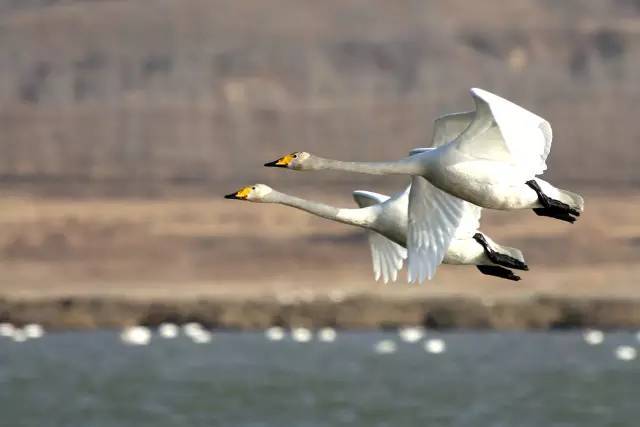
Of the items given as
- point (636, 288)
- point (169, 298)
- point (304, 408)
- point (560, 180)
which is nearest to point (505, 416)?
point (304, 408)

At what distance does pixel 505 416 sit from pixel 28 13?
53.2m

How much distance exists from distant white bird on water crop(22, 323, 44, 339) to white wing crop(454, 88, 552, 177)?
28427mm

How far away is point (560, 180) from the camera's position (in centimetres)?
6462

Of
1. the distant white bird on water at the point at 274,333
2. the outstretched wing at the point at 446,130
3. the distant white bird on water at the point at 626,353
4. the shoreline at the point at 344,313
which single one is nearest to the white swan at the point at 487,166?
the outstretched wing at the point at 446,130

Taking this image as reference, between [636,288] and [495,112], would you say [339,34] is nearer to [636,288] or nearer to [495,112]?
[636,288]

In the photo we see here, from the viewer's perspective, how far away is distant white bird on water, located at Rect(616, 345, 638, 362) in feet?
127

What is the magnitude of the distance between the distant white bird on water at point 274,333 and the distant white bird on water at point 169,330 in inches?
79.2

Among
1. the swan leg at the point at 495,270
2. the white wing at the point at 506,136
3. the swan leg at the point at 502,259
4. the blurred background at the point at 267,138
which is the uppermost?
the blurred background at the point at 267,138

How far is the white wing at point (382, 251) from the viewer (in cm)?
1510

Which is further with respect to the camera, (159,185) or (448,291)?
(159,185)

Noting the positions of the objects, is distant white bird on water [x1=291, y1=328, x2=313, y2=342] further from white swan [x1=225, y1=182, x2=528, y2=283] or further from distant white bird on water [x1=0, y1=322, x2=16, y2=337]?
white swan [x1=225, y1=182, x2=528, y2=283]

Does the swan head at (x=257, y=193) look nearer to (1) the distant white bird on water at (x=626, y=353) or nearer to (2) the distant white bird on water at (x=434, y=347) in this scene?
(1) the distant white bird on water at (x=626, y=353)

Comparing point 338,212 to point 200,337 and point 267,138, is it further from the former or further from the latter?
point 267,138

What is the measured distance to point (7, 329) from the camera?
43.4 m
